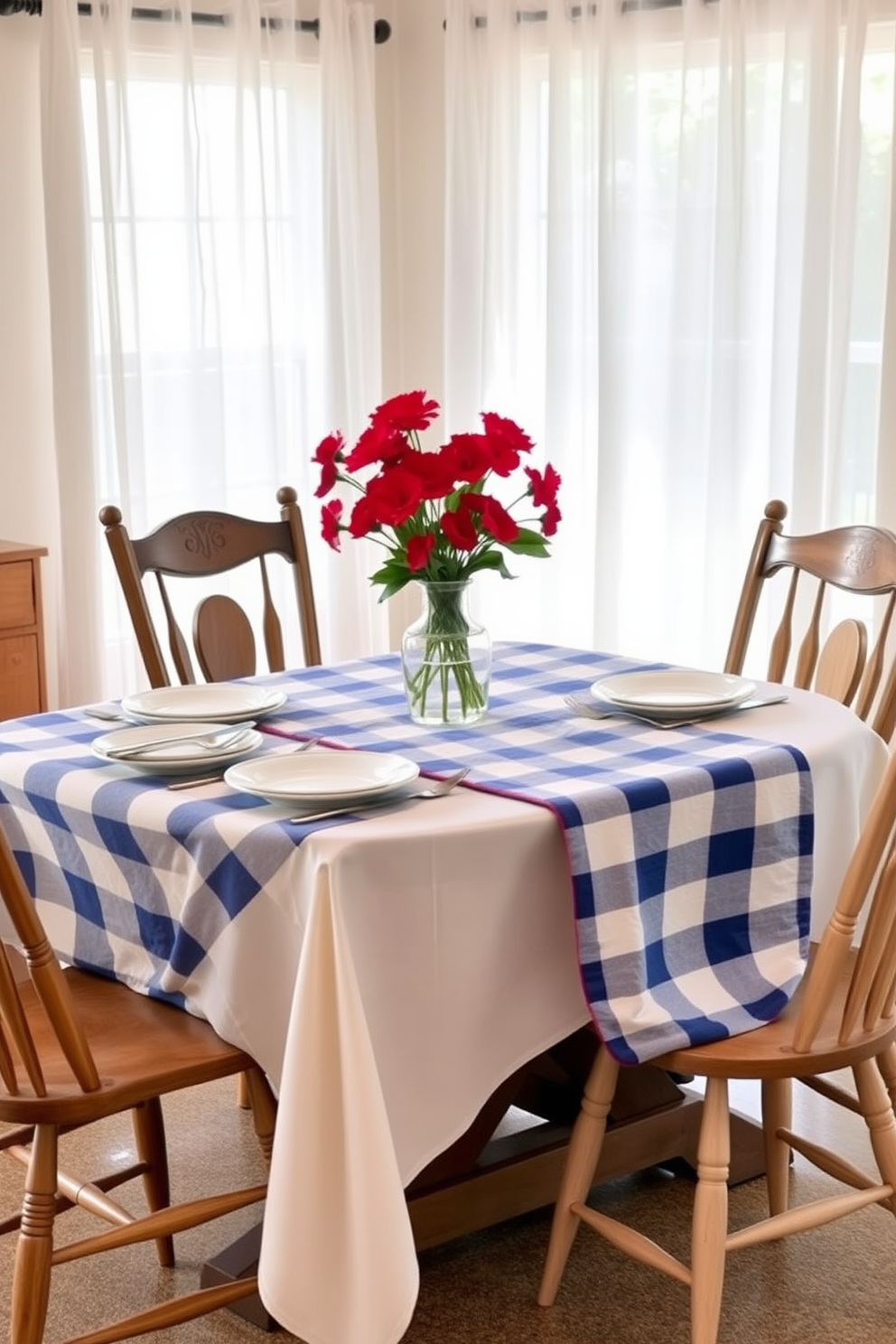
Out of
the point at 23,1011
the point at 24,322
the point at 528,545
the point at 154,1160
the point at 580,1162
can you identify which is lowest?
the point at 154,1160

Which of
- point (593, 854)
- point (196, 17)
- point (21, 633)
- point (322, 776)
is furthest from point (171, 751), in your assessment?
point (196, 17)

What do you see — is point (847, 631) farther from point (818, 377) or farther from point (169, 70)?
point (169, 70)

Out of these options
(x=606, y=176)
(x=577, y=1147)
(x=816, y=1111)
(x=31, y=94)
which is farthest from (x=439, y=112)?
(x=577, y=1147)

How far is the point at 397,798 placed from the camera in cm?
198

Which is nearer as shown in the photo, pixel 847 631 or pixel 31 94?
pixel 847 631

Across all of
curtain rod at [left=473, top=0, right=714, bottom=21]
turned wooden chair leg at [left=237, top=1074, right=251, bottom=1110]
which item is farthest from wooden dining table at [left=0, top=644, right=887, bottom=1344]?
curtain rod at [left=473, top=0, right=714, bottom=21]

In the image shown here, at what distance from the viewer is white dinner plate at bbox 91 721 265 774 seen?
2094 millimetres

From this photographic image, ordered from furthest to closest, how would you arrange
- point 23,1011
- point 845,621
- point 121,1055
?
point 845,621
point 121,1055
point 23,1011

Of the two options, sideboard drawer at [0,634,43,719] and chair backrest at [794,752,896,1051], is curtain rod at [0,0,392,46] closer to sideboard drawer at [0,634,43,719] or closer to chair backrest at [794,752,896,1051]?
sideboard drawer at [0,634,43,719]

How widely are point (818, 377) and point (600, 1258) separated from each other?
2.25 meters

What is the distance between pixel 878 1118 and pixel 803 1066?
25 cm

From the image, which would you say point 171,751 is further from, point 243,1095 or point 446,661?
point 243,1095

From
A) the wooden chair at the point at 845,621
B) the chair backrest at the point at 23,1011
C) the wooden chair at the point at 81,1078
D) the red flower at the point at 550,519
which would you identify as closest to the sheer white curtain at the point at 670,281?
the wooden chair at the point at 845,621

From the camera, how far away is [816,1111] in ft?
9.32
